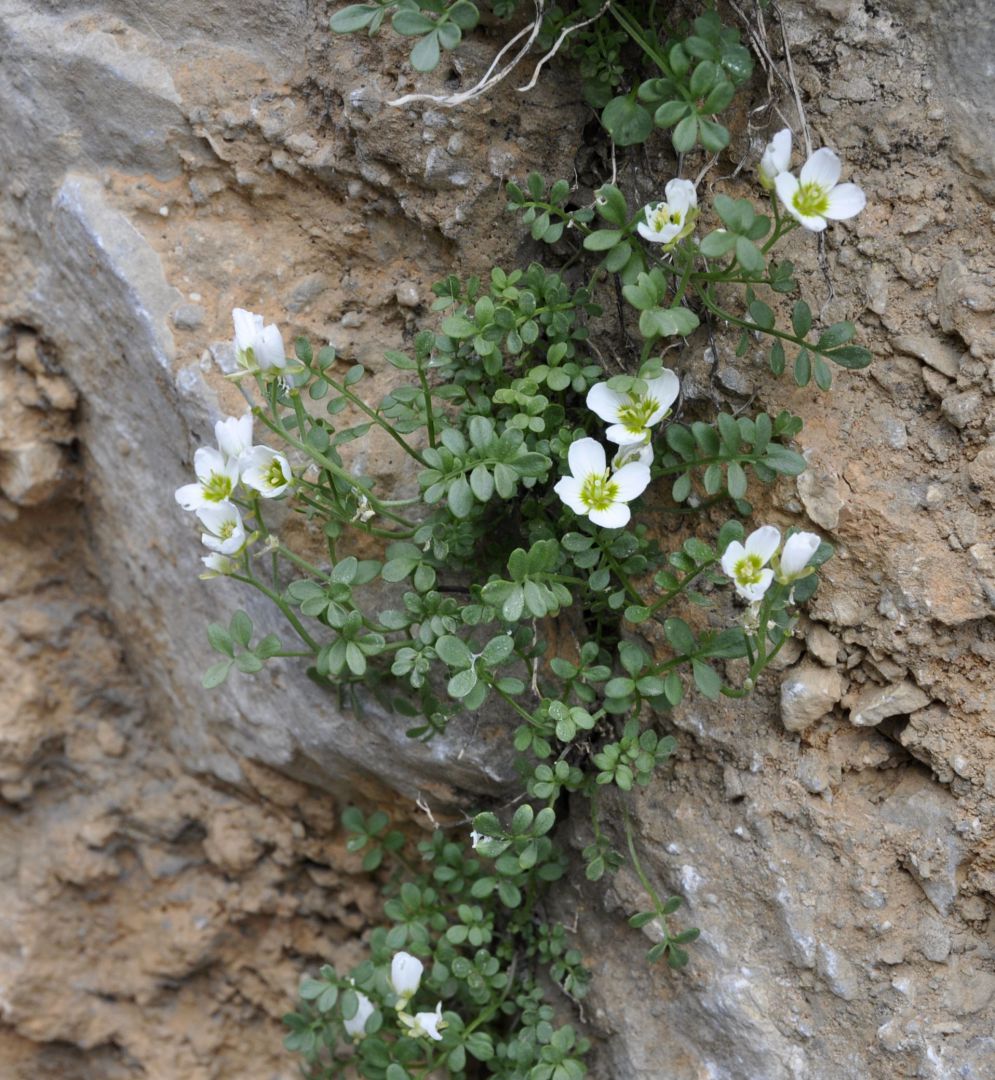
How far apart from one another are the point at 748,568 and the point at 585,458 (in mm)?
312

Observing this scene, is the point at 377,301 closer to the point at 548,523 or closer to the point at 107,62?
the point at 548,523

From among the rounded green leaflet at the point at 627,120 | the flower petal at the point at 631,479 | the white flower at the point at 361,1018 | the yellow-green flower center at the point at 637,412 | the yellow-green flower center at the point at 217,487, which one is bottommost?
the white flower at the point at 361,1018

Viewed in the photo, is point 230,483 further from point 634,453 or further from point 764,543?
point 764,543

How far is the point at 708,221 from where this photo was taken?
184 cm

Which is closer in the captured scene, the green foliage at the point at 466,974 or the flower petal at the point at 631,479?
the flower petal at the point at 631,479

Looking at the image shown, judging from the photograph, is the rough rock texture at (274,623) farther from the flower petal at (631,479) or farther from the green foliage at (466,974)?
the flower petal at (631,479)

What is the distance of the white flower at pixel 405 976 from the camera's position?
1.92 metres

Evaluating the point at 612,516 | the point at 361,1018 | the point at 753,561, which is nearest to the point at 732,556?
the point at 753,561

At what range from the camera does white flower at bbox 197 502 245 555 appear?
5.68ft

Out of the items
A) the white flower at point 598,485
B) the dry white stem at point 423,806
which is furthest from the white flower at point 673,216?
the dry white stem at point 423,806

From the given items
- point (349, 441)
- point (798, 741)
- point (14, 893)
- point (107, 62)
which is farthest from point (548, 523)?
point (14, 893)

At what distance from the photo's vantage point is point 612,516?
169cm

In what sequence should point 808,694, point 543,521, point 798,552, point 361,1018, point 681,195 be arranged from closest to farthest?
point 798,552, point 681,195, point 808,694, point 543,521, point 361,1018

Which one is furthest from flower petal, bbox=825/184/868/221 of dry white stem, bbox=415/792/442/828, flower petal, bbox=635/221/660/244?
dry white stem, bbox=415/792/442/828
